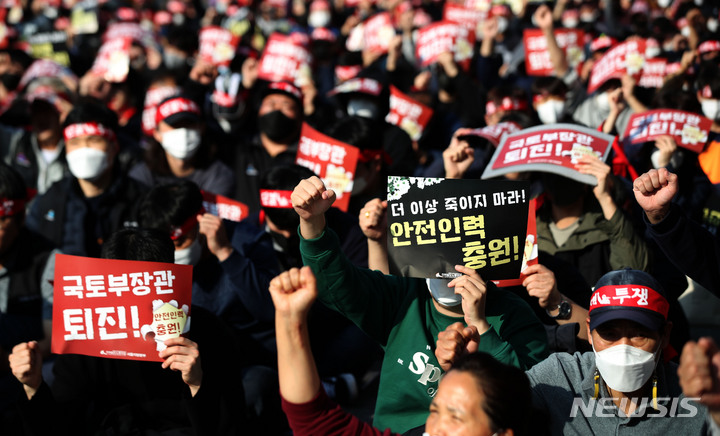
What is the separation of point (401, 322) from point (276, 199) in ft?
5.45

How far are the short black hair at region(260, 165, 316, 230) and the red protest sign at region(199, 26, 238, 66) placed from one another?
6.26 metres

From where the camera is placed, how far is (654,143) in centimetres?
591

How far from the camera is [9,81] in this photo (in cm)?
1030

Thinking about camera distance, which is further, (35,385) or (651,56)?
(651,56)

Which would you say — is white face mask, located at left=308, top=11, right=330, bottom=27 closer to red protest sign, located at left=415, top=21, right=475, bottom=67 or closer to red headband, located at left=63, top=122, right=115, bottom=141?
red protest sign, located at left=415, top=21, right=475, bottom=67

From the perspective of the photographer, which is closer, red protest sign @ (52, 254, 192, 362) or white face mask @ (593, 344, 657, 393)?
white face mask @ (593, 344, 657, 393)

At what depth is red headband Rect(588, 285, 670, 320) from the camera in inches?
125

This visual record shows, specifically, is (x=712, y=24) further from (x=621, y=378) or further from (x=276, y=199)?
(x=621, y=378)

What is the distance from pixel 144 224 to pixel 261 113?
270 centimetres

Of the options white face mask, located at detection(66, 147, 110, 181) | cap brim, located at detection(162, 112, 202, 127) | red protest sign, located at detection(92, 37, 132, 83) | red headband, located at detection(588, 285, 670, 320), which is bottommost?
red headband, located at detection(588, 285, 670, 320)

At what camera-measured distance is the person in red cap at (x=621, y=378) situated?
314cm

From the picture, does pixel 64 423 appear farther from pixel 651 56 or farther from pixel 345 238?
pixel 651 56

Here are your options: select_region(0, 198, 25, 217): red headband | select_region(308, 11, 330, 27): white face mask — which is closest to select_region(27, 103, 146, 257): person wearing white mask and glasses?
select_region(0, 198, 25, 217): red headband

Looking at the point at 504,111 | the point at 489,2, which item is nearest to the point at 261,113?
the point at 504,111
